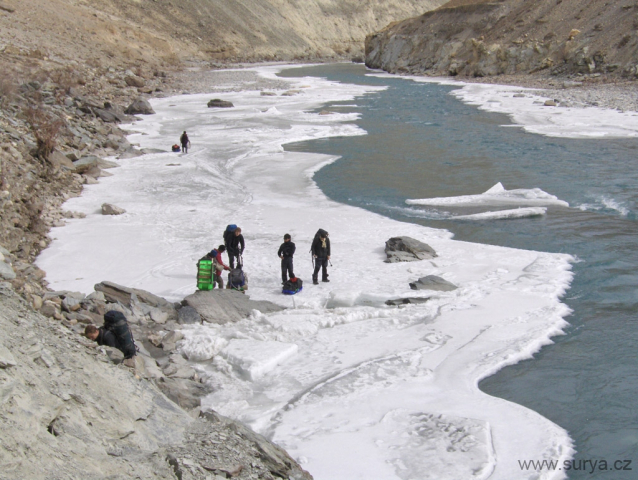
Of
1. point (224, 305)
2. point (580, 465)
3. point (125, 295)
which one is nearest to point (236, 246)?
point (224, 305)

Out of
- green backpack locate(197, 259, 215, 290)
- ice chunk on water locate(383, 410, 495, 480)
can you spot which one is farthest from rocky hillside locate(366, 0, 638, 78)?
ice chunk on water locate(383, 410, 495, 480)

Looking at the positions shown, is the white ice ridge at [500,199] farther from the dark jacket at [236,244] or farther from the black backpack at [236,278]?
the black backpack at [236,278]

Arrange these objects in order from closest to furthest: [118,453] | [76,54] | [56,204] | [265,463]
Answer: [118,453] < [265,463] < [56,204] < [76,54]

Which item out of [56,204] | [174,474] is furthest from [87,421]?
[56,204]

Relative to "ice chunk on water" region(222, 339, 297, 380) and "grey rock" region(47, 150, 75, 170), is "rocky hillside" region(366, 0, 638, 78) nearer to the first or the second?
"grey rock" region(47, 150, 75, 170)

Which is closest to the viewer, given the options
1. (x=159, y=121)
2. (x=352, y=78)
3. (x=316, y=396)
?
(x=316, y=396)

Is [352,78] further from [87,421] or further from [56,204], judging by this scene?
[87,421]

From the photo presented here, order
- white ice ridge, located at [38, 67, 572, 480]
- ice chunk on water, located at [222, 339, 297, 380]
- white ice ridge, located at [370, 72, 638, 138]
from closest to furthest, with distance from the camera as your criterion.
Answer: white ice ridge, located at [38, 67, 572, 480] → ice chunk on water, located at [222, 339, 297, 380] → white ice ridge, located at [370, 72, 638, 138]

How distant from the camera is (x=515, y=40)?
185ft

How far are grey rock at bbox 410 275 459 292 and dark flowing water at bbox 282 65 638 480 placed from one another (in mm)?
2028

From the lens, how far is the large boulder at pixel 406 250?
41.3 feet

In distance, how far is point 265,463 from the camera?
551 centimetres

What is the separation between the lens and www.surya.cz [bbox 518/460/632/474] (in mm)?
6402

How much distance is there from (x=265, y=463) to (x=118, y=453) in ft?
4.37
